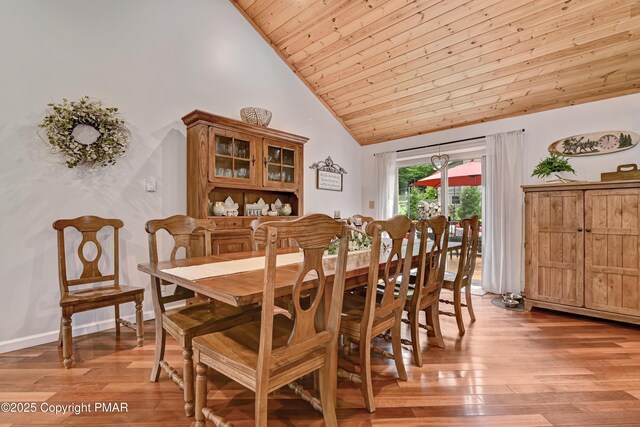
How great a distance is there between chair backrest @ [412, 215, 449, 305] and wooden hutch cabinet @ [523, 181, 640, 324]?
155 centimetres

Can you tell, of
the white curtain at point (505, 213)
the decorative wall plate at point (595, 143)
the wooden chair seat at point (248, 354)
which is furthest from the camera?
the white curtain at point (505, 213)

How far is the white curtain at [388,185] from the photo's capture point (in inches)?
191

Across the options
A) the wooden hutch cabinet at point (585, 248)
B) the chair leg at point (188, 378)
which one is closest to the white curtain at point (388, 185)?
the wooden hutch cabinet at point (585, 248)

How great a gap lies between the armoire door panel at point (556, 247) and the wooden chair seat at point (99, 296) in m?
3.74

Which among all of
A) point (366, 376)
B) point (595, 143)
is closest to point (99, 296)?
point (366, 376)

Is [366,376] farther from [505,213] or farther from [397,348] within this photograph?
[505,213]

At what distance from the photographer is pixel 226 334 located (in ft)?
4.65

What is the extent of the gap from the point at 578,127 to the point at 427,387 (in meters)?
3.31

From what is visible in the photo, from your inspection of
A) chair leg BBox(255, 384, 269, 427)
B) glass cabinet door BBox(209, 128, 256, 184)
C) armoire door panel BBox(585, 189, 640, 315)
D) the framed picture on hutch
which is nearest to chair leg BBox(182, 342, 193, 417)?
chair leg BBox(255, 384, 269, 427)

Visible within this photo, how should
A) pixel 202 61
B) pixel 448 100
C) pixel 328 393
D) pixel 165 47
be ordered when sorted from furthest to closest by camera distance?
pixel 448 100 < pixel 202 61 < pixel 165 47 < pixel 328 393

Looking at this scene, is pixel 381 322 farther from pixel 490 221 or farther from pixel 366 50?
pixel 366 50

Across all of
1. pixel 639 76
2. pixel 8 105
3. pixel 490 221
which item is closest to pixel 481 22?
pixel 639 76

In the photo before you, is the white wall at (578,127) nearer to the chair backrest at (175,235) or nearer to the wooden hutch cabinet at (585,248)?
the wooden hutch cabinet at (585,248)

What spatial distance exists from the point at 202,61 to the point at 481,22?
283 centimetres
